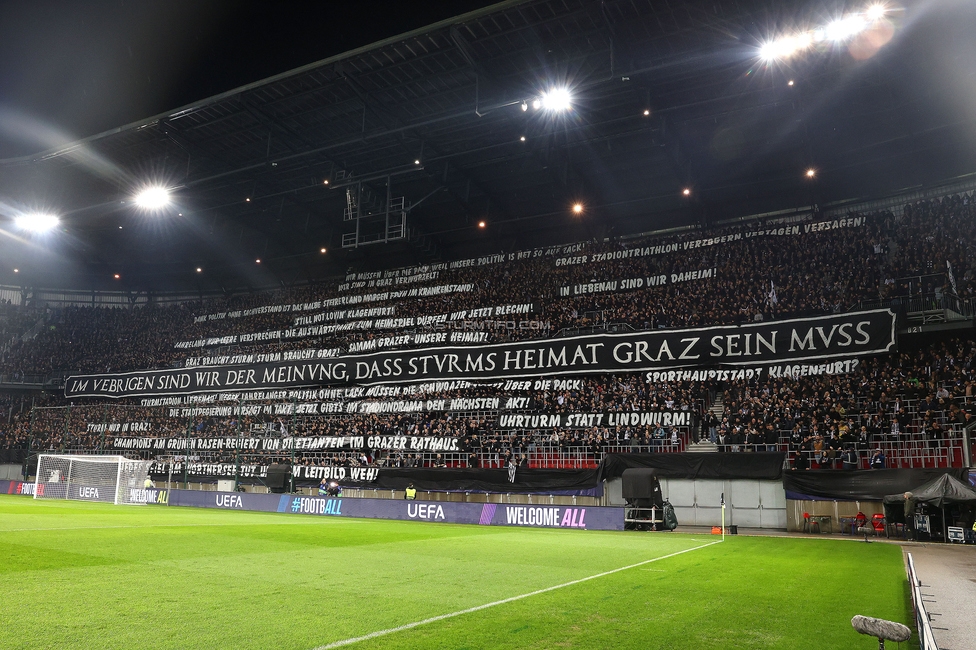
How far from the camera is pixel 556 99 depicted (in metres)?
25.8

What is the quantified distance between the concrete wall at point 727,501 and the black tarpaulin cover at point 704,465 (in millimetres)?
530

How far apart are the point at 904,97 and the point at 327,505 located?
28.8 meters

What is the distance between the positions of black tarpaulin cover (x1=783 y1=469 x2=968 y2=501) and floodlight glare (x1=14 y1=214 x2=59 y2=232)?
141ft

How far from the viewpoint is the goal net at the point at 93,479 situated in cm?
2962

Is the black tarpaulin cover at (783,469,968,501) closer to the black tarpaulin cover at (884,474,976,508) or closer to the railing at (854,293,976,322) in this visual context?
the black tarpaulin cover at (884,474,976,508)

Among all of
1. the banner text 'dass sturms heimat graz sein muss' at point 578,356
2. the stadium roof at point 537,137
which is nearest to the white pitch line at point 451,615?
the banner text 'dass sturms heimat graz sein muss' at point 578,356

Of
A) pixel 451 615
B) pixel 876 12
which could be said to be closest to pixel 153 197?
pixel 876 12

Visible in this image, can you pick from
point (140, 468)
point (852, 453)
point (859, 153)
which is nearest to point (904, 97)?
point (859, 153)

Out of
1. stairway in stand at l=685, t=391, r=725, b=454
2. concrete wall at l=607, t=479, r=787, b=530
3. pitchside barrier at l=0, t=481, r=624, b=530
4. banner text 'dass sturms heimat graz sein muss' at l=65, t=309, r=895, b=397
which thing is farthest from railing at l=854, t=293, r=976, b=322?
pitchside barrier at l=0, t=481, r=624, b=530

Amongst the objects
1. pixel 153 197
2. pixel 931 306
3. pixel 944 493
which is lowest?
pixel 944 493

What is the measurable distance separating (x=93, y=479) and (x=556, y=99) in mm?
26305

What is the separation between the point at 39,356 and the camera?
4991cm

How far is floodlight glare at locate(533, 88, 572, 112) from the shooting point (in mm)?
25453

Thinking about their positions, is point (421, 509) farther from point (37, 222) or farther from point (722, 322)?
point (37, 222)
